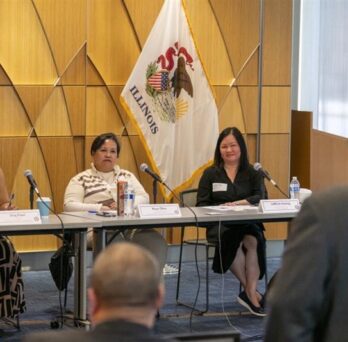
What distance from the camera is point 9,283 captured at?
17.6ft

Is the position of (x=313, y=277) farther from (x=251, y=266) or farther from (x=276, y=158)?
(x=276, y=158)

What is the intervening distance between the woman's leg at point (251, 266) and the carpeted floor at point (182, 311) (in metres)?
0.15

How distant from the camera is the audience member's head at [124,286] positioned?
67.0 inches

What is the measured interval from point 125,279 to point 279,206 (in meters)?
4.16

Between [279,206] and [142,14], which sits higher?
[142,14]

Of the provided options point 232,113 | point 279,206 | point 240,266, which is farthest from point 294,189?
point 232,113

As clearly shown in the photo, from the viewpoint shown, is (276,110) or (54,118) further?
(276,110)

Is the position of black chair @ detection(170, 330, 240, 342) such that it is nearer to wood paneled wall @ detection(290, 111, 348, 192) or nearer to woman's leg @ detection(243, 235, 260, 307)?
woman's leg @ detection(243, 235, 260, 307)

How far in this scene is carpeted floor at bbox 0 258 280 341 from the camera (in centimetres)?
556

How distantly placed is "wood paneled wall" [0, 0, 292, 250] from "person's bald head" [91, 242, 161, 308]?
217 inches

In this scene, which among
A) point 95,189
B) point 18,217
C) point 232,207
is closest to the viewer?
point 18,217

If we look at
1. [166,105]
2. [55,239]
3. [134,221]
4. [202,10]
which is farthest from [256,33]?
[134,221]

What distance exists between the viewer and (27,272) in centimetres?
743

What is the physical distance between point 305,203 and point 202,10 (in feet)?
19.4
